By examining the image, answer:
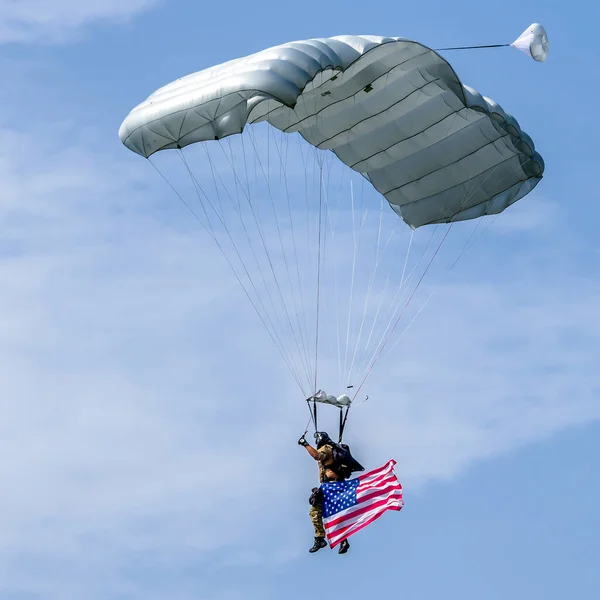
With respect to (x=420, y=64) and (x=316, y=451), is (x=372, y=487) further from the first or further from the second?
(x=420, y=64)

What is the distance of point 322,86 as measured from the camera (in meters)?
29.6

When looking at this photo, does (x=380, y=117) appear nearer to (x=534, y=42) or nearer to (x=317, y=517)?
(x=534, y=42)

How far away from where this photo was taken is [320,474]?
Result: 2873 centimetres

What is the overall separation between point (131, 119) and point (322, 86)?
3062mm

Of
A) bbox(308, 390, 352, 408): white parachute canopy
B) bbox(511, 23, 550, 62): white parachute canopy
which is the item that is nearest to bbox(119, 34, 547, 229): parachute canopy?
bbox(511, 23, 550, 62): white parachute canopy

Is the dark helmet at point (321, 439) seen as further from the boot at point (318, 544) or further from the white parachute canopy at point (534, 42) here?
the white parachute canopy at point (534, 42)

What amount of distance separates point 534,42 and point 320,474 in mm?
7009

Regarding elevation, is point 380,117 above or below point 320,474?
above

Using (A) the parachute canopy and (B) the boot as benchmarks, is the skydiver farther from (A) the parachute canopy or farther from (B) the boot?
(A) the parachute canopy

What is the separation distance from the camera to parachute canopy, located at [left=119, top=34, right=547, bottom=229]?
27.2 m

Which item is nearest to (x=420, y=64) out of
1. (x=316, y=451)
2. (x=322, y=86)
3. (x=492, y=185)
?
(x=322, y=86)

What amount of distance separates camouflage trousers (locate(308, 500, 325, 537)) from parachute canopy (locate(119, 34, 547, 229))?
18.5 feet

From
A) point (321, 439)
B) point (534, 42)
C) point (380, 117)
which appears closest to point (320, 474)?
point (321, 439)

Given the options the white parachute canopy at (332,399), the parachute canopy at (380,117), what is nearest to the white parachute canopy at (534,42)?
the parachute canopy at (380,117)
